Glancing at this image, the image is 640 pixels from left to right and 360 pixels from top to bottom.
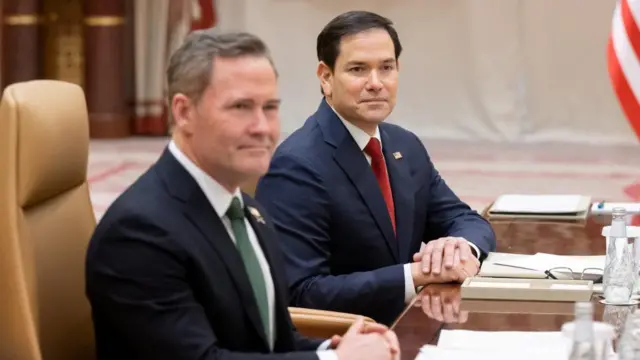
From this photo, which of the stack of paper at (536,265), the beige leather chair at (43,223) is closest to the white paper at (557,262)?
the stack of paper at (536,265)

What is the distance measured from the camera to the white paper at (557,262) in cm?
284

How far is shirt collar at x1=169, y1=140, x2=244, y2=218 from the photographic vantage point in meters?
2.04

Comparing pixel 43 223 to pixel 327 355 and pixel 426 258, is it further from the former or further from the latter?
pixel 426 258

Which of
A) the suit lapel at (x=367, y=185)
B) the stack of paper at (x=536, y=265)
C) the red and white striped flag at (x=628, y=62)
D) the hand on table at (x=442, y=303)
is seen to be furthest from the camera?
the red and white striped flag at (x=628, y=62)

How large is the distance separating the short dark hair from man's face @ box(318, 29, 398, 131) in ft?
0.05

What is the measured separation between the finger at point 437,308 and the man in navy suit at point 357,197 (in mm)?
287

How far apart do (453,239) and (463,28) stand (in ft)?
25.3

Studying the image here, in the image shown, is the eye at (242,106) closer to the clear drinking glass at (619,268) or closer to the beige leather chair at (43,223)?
the beige leather chair at (43,223)

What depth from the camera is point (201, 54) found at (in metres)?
1.99

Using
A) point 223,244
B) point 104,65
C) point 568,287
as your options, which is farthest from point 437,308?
point 104,65

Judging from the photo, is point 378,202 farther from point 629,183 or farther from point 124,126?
point 124,126

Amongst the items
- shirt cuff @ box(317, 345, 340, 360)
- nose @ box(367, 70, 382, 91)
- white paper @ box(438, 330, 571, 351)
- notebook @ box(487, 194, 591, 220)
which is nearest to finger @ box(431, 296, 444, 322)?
white paper @ box(438, 330, 571, 351)

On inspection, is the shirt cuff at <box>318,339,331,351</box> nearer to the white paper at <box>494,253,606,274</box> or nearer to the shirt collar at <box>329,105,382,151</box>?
the white paper at <box>494,253,606,274</box>

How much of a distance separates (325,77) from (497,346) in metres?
1.39
